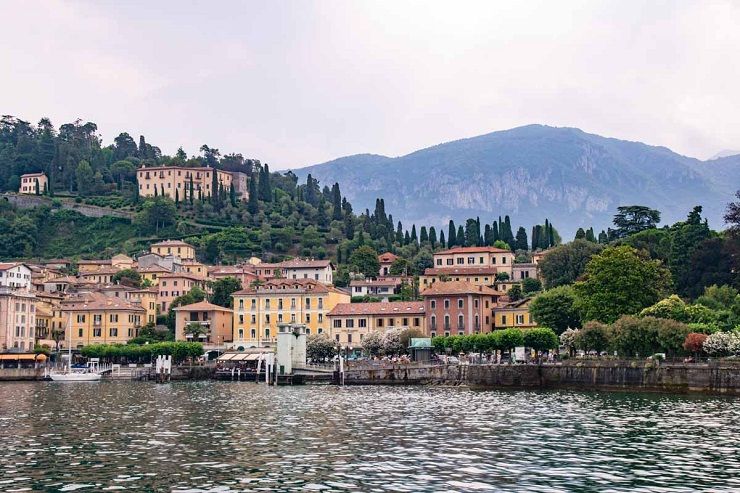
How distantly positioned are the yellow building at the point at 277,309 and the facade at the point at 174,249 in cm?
5158

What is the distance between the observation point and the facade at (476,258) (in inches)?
6024

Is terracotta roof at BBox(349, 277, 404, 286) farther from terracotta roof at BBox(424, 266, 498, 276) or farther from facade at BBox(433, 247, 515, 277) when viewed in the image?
facade at BBox(433, 247, 515, 277)

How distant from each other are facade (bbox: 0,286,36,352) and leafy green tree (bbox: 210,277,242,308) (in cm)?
2527

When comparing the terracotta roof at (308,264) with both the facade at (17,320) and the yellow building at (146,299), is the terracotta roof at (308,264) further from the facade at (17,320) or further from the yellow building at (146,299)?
the facade at (17,320)

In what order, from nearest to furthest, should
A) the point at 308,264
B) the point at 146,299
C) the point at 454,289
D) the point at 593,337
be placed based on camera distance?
the point at 593,337 → the point at 454,289 → the point at 146,299 → the point at 308,264

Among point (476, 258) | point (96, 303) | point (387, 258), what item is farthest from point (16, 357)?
point (476, 258)

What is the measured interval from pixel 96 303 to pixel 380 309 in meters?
39.9

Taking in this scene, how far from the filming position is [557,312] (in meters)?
102

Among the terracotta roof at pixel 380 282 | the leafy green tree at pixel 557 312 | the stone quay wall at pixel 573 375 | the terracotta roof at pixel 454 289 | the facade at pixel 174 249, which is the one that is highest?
the facade at pixel 174 249

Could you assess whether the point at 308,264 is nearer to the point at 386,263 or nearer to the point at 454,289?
the point at 386,263

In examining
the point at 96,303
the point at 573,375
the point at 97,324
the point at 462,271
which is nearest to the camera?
the point at 573,375

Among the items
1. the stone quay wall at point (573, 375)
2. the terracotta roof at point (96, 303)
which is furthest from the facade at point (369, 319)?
the terracotta roof at point (96, 303)

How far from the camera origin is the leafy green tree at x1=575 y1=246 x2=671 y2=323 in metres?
89.9

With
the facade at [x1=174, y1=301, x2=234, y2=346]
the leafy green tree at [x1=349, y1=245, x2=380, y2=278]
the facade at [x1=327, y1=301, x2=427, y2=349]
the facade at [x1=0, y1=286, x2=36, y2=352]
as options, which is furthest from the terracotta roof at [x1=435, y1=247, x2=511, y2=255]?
the facade at [x1=0, y1=286, x2=36, y2=352]
